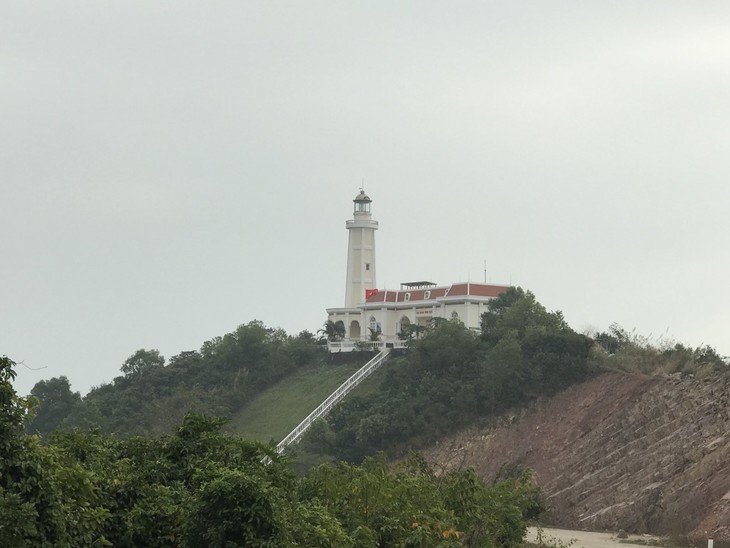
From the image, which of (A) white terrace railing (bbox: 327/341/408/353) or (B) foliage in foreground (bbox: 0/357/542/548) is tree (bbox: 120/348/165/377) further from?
(B) foliage in foreground (bbox: 0/357/542/548)

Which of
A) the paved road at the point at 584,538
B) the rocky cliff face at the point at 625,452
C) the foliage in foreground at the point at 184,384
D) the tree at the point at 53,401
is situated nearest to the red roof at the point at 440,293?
the foliage in foreground at the point at 184,384

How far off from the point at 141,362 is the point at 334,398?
16920 millimetres

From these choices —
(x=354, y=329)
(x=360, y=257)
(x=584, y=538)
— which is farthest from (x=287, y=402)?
(x=584, y=538)

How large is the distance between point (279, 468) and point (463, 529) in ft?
22.6

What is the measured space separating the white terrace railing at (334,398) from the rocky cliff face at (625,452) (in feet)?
26.3

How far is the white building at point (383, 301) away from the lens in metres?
73.2

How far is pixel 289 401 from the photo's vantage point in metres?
73.2

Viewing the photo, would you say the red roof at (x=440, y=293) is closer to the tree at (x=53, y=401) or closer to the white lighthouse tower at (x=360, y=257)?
the white lighthouse tower at (x=360, y=257)

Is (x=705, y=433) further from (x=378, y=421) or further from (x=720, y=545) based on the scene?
(x=378, y=421)

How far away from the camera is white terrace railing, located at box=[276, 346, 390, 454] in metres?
65.9

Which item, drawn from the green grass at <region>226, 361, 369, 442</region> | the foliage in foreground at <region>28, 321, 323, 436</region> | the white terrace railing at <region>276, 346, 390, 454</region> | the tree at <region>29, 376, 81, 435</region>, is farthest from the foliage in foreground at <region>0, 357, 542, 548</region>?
the tree at <region>29, 376, 81, 435</region>

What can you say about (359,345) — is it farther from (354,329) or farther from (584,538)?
(584,538)

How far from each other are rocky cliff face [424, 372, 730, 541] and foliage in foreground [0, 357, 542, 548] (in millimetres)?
18740


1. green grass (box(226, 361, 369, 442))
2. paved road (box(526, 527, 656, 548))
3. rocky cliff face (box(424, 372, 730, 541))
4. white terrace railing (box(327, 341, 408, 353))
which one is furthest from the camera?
white terrace railing (box(327, 341, 408, 353))
